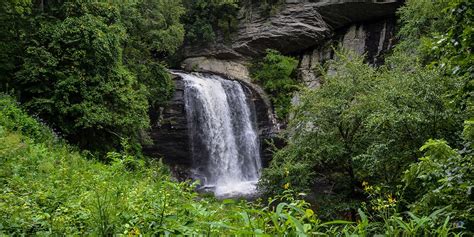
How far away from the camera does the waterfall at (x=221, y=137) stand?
61.2ft

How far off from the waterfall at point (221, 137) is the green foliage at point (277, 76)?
2860mm

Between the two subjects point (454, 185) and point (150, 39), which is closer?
point (454, 185)

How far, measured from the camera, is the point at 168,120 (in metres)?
19.2

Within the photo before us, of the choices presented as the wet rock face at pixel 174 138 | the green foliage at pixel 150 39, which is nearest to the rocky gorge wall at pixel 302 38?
the wet rock face at pixel 174 138

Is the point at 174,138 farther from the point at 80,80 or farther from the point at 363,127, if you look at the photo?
the point at 363,127

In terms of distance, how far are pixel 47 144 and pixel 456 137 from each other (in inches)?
388

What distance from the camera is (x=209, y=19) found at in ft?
86.2

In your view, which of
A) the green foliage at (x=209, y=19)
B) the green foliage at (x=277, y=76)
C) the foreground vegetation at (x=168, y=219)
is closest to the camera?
the foreground vegetation at (x=168, y=219)

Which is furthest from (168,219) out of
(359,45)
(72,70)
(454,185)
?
(359,45)

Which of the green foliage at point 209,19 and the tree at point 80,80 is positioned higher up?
the green foliage at point 209,19

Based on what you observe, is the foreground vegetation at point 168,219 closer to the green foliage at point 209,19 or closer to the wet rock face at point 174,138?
the wet rock face at point 174,138

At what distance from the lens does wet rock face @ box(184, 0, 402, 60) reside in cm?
2438

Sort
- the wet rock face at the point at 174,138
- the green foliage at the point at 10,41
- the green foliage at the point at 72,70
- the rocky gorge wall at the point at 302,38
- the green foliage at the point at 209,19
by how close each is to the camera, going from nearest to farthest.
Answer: the green foliage at the point at 10,41 < the green foliage at the point at 72,70 < the wet rock face at the point at 174,138 < the rocky gorge wall at the point at 302,38 < the green foliage at the point at 209,19

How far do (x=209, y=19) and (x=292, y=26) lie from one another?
20.3ft
